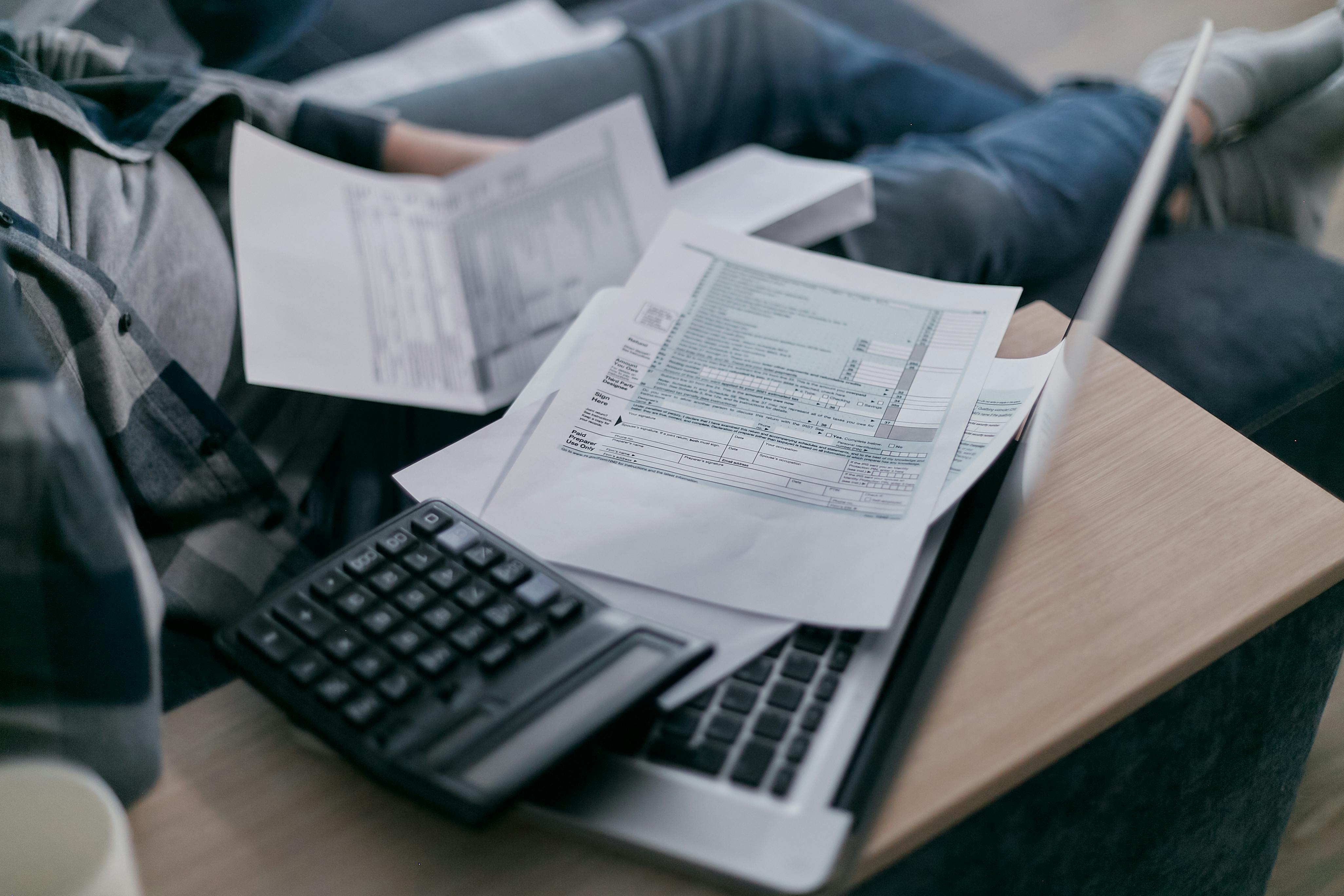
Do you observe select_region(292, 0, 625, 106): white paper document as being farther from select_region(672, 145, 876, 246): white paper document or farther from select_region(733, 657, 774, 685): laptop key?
select_region(733, 657, 774, 685): laptop key

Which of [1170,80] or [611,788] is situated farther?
[1170,80]

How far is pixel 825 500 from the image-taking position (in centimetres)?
39

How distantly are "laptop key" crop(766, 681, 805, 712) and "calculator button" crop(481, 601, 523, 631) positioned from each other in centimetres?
9

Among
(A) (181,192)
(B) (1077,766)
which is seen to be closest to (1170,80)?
(B) (1077,766)

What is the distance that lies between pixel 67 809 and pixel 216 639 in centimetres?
8

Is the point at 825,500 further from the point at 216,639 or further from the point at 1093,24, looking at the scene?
the point at 1093,24

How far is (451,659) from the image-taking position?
32 cm

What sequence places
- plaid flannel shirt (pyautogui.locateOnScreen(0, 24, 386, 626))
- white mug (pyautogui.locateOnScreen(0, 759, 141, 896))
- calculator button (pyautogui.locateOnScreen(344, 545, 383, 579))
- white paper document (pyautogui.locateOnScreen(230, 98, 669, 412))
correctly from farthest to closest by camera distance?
white paper document (pyautogui.locateOnScreen(230, 98, 669, 412)), plaid flannel shirt (pyautogui.locateOnScreen(0, 24, 386, 626)), calculator button (pyautogui.locateOnScreen(344, 545, 383, 579)), white mug (pyautogui.locateOnScreen(0, 759, 141, 896))

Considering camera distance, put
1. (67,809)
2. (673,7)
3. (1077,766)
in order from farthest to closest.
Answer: (673,7)
(1077,766)
(67,809)

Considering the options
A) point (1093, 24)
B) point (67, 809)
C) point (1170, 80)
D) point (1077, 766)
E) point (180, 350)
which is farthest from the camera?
point (1093, 24)

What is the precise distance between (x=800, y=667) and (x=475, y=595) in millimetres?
120

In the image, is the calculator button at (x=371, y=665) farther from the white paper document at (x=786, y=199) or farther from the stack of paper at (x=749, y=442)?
the white paper document at (x=786, y=199)

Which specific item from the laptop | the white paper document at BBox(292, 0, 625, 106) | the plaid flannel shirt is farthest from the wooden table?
the white paper document at BBox(292, 0, 625, 106)

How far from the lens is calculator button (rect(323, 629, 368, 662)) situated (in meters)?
0.33
